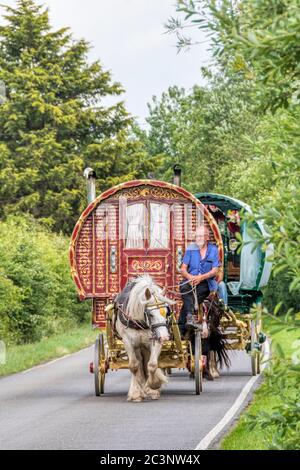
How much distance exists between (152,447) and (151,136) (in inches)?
3183

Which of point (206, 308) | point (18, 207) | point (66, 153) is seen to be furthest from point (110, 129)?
point (206, 308)

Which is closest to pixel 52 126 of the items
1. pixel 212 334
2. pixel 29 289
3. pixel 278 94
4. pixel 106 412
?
pixel 29 289

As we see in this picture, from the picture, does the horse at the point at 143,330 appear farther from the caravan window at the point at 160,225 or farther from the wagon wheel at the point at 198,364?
the caravan window at the point at 160,225

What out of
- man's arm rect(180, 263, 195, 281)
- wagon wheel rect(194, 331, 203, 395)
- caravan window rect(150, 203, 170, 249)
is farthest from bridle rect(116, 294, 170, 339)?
caravan window rect(150, 203, 170, 249)

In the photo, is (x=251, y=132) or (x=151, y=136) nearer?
(x=251, y=132)

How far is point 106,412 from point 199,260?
12.1ft

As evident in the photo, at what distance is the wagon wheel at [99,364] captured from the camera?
61.0ft

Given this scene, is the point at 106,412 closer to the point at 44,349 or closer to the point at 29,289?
the point at 44,349

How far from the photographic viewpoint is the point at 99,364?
1862 centimetres

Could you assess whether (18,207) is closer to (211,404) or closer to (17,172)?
(17,172)

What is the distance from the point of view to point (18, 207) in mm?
59312

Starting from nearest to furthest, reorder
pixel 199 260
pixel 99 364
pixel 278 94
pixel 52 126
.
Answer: pixel 278 94
pixel 99 364
pixel 199 260
pixel 52 126

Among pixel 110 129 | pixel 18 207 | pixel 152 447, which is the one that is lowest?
pixel 152 447

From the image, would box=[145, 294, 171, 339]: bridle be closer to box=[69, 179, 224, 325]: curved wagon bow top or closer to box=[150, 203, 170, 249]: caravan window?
box=[69, 179, 224, 325]: curved wagon bow top
